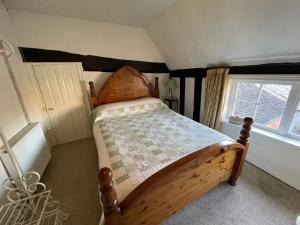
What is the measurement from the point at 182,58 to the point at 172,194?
8.65 ft

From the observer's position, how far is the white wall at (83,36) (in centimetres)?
231

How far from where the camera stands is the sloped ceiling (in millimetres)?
1367

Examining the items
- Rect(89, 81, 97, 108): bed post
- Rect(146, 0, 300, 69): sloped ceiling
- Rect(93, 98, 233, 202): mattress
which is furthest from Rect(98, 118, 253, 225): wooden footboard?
Rect(89, 81, 97, 108): bed post

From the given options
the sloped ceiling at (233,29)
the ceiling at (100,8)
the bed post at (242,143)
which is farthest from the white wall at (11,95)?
the bed post at (242,143)

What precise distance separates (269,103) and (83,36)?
341cm

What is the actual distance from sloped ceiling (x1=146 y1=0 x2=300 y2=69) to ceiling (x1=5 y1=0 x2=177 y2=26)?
242 mm

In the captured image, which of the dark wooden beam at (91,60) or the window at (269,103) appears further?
the dark wooden beam at (91,60)

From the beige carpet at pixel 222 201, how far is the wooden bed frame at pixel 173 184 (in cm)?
21

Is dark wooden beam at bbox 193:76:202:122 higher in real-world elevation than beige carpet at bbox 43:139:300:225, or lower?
higher

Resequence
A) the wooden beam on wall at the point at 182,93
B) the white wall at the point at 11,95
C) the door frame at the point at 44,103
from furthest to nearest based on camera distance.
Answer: the wooden beam on wall at the point at 182,93 < the door frame at the point at 44,103 < the white wall at the point at 11,95

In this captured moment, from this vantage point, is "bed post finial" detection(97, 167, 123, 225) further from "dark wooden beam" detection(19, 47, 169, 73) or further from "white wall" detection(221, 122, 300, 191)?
"dark wooden beam" detection(19, 47, 169, 73)

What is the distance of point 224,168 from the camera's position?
1.57 metres

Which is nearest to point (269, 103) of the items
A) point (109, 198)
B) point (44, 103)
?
point (109, 198)

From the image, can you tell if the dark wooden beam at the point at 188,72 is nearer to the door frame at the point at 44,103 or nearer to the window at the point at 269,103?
the window at the point at 269,103
